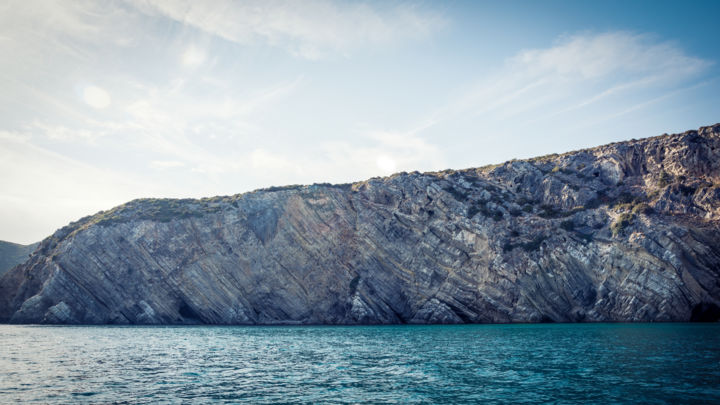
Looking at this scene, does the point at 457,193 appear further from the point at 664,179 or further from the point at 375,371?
the point at 375,371

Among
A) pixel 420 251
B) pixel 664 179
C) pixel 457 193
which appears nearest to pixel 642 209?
pixel 664 179

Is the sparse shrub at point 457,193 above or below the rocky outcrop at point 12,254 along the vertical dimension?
above

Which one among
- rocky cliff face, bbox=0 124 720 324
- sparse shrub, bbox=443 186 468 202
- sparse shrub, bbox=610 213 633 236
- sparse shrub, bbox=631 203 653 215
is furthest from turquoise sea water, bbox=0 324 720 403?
sparse shrub, bbox=443 186 468 202

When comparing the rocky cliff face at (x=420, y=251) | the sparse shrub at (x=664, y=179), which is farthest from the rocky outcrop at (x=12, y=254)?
the sparse shrub at (x=664, y=179)

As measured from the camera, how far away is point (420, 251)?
73.4m

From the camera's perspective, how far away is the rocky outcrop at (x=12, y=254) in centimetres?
11038

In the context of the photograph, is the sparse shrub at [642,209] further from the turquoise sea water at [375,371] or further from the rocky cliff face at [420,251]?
the turquoise sea water at [375,371]

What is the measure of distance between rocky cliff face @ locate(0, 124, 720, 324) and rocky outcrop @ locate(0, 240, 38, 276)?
4131cm

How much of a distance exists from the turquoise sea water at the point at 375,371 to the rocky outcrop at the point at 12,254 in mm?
90688

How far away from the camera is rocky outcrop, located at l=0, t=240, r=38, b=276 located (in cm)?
11038

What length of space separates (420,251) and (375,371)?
161ft

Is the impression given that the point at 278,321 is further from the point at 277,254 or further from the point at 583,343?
the point at 583,343

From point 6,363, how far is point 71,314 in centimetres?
4855

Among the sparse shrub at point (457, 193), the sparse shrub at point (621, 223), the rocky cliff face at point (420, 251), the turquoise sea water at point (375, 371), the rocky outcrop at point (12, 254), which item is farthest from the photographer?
the rocky outcrop at point (12, 254)
